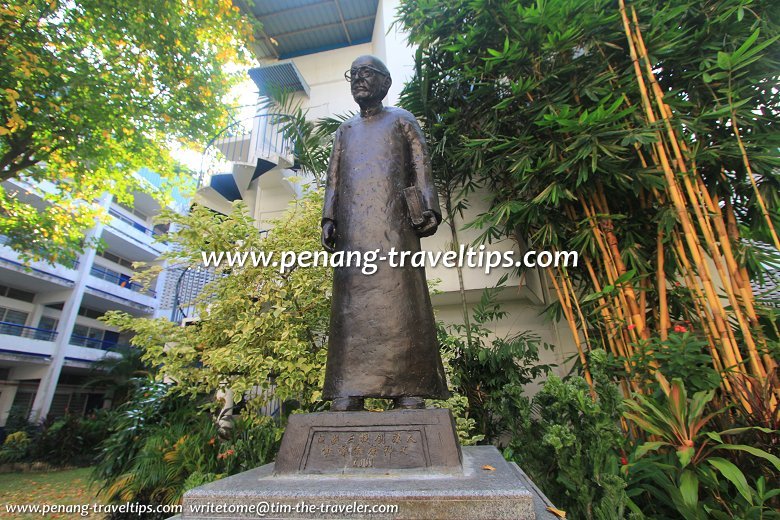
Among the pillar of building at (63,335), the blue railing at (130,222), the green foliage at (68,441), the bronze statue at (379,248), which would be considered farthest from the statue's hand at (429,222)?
the blue railing at (130,222)

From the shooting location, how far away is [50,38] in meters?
6.00

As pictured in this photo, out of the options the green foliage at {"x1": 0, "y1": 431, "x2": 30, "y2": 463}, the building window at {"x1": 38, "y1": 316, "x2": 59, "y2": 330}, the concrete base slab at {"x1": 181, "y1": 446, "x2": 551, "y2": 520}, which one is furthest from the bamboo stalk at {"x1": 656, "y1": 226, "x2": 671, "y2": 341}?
the building window at {"x1": 38, "y1": 316, "x2": 59, "y2": 330}

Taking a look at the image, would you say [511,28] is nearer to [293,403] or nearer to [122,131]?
[293,403]

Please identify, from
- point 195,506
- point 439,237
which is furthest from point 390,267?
point 439,237

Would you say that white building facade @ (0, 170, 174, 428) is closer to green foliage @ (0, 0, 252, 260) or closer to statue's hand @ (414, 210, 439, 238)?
green foliage @ (0, 0, 252, 260)

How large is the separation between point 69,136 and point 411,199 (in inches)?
287

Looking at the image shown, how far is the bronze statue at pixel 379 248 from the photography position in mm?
2055

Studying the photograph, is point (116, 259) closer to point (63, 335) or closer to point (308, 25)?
point (63, 335)

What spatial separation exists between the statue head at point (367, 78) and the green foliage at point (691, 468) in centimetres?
304

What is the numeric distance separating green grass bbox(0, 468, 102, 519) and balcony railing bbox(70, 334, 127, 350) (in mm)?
7652

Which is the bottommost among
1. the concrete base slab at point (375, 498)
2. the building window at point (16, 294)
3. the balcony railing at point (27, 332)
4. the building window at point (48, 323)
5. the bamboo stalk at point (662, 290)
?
the concrete base slab at point (375, 498)

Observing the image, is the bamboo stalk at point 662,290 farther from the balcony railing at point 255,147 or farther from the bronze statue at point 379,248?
the balcony railing at point 255,147

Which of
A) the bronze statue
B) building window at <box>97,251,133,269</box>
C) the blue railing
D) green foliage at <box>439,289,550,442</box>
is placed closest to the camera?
the bronze statue

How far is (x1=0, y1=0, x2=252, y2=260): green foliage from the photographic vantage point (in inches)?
227
